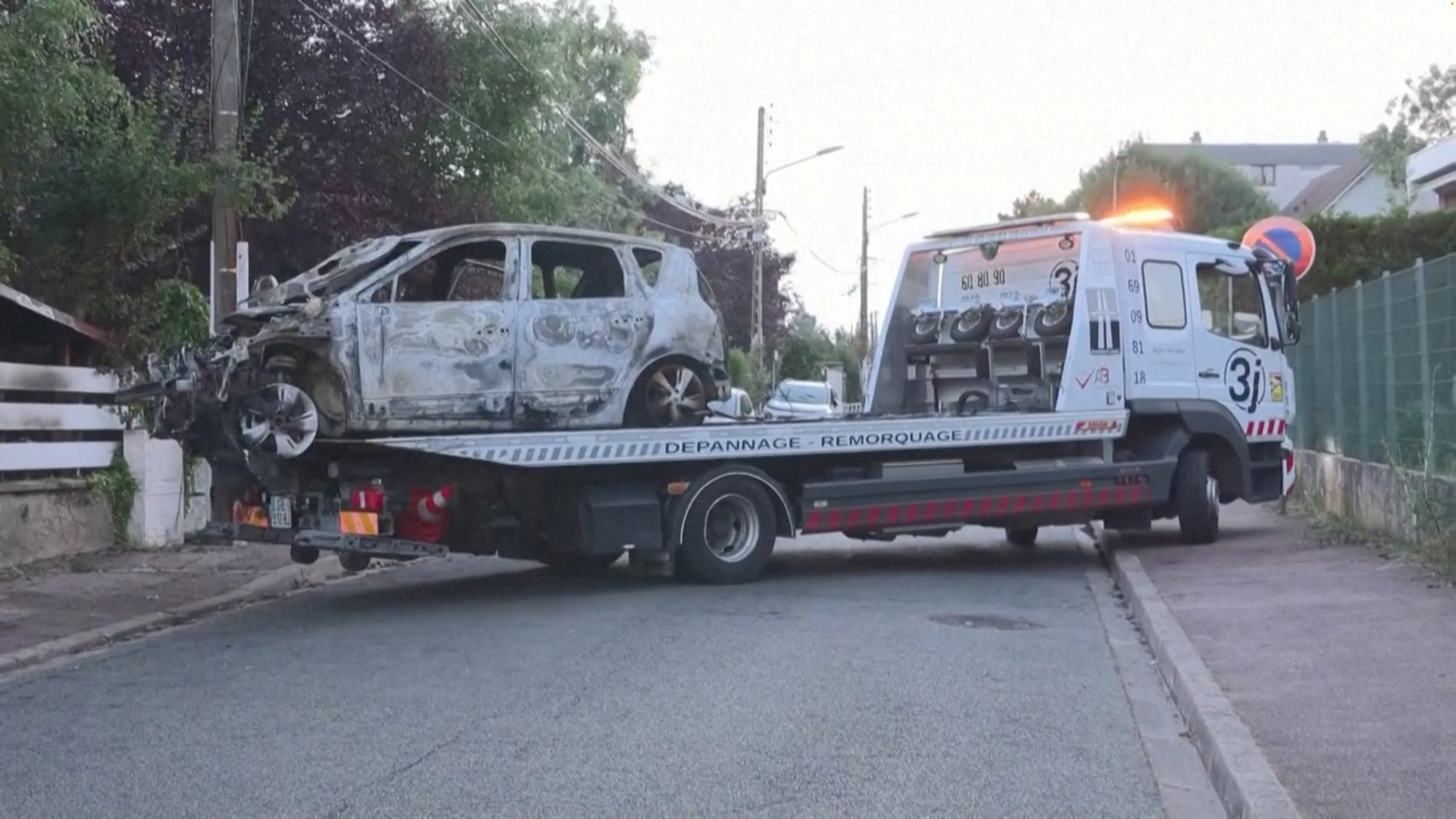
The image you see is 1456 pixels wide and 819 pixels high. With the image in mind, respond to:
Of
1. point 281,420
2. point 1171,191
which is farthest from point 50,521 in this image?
point 1171,191

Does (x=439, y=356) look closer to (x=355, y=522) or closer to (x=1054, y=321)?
(x=355, y=522)

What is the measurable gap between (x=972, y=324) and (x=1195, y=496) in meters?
2.53

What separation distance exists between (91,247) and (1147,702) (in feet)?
34.2

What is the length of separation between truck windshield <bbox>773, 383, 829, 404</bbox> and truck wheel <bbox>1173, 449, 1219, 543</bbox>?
1869 cm

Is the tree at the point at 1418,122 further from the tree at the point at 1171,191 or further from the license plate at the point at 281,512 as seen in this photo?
the license plate at the point at 281,512

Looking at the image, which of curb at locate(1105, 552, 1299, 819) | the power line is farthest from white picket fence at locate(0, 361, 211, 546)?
the power line

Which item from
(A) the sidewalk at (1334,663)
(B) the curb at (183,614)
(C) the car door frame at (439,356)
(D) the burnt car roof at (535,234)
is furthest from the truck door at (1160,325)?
(B) the curb at (183,614)

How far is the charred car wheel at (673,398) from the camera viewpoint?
40.0ft

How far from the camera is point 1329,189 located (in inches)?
2778

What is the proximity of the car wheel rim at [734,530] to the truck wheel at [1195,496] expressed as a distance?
4.50 meters

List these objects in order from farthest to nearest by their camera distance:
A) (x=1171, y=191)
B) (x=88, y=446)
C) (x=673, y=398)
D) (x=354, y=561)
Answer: (x=1171, y=191)
(x=88, y=446)
(x=673, y=398)
(x=354, y=561)

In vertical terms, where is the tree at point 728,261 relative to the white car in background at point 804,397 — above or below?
above

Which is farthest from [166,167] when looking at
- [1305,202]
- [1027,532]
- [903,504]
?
[1305,202]

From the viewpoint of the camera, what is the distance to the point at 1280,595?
11133mm
